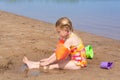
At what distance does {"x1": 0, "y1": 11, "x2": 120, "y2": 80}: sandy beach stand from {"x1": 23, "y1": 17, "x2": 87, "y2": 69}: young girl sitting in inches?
4.8

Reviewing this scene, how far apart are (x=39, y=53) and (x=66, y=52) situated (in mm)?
1509

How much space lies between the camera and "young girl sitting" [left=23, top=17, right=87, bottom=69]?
5938 millimetres

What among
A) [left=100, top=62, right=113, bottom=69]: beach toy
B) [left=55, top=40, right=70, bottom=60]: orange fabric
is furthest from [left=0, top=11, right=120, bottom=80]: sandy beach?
[left=55, top=40, right=70, bottom=60]: orange fabric

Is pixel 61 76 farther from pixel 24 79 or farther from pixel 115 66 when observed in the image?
pixel 115 66

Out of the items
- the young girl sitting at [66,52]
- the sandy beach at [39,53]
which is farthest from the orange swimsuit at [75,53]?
the sandy beach at [39,53]

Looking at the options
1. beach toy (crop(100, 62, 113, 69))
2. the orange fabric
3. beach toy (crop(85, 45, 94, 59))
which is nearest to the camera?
the orange fabric

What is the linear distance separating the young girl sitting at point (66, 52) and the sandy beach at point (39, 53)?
0.40 feet

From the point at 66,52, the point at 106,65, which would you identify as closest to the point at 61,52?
the point at 66,52

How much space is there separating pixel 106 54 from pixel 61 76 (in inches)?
81.1

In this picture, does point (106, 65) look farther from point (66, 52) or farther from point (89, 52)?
point (89, 52)

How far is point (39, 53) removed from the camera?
7.39 metres

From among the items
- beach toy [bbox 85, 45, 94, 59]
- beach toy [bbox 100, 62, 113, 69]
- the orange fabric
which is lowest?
beach toy [bbox 100, 62, 113, 69]

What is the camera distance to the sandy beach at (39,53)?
5711 mm

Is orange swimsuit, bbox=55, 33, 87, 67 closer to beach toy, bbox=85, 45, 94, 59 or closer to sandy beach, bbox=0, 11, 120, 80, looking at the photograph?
sandy beach, bbox=0, 11, 120, 80
